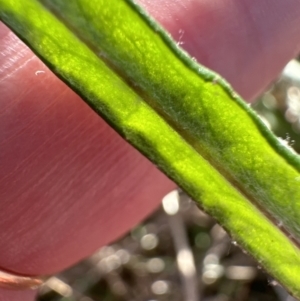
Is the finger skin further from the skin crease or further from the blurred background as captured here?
the blurred background

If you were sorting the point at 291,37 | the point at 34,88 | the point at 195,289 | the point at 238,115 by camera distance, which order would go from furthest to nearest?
1. the point at 195,289
2. the point at 291,37
3. the point at 34,88
4. the point at 238,115

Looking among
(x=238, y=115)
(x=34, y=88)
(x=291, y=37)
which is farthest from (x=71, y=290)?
(x=238, y=115)

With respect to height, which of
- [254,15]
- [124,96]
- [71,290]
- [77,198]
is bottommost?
[71,290]

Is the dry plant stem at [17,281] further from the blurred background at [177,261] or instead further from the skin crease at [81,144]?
the blurred background at [177,261]

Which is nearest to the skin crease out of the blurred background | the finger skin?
the finger skin

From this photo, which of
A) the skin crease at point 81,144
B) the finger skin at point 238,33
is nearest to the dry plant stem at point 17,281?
the skin crease at point 81,144

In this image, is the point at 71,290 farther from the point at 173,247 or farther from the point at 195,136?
Result: the point at 195,136
